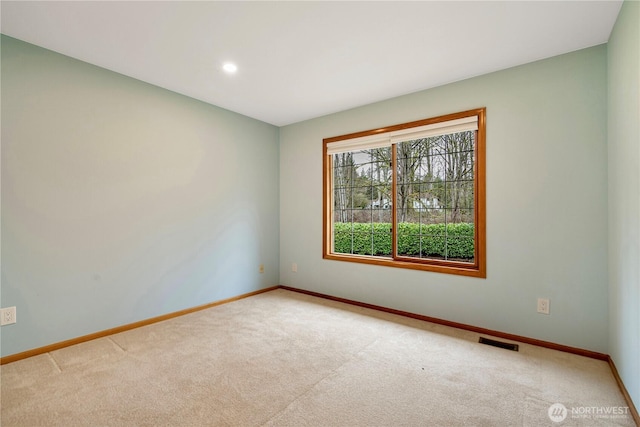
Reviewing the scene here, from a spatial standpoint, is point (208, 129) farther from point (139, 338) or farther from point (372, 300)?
point (372, 300)

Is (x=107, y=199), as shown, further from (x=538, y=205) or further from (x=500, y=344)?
(x=538, y=205)

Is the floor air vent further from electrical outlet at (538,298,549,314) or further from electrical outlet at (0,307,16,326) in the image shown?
electrical outlet at (0,307,16,326)

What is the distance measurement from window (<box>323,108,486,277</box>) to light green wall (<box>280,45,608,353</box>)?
4.9 inches

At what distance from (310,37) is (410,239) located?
2280mm

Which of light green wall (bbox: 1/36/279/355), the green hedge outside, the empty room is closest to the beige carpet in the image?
the empty room

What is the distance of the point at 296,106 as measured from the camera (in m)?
3.67

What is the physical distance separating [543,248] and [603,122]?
1057mm

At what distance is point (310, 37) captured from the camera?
2.23 metres

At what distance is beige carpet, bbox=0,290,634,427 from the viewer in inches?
65.4

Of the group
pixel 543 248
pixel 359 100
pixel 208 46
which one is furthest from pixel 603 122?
pixel 208 46

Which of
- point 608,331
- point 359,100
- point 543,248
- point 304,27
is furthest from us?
point 359,100

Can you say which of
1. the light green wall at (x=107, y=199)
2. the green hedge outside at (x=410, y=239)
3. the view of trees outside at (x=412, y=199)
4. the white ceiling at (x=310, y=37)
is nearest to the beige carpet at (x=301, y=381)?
the light green wall at (x=107, y=199)

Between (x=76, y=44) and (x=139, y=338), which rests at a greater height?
(x=76, y=44)

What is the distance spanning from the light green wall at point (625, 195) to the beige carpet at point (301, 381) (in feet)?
1.09
